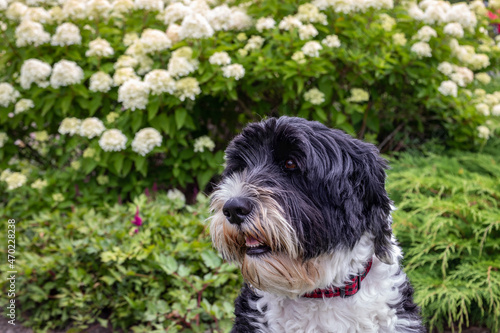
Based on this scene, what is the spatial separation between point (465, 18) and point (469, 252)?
7.59 feet

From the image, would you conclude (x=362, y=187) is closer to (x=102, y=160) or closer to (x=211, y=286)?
(x=211, y=286)

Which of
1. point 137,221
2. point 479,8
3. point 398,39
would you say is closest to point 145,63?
point 137,221

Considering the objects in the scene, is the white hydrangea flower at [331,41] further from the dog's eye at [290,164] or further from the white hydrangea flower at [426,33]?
the dog's eye at [290,164]

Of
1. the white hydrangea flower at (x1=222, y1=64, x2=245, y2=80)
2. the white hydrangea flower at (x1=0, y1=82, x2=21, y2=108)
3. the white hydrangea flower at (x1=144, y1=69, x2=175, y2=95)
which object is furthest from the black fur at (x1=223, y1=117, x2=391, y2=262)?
the white hydrangea flower at (x1=0, y1=82, x2=21, y2=108)

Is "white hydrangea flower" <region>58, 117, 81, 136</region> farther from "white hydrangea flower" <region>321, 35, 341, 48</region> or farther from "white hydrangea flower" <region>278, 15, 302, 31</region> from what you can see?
"white hydrangea flower" <region>321, 35, 341, 48</region>

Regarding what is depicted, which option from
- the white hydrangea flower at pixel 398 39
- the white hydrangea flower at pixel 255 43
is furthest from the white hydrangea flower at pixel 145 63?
the white hydrangea flower at pixel 398 39

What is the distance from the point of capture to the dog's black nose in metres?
1.61

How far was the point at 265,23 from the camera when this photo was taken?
387 cm

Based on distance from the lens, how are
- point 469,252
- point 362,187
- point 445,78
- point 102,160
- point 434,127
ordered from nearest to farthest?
point 362,187 → point 469,252 → point 102,160 → point 445,78 → point 434,127

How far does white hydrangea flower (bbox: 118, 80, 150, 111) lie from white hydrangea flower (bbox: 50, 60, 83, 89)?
46 cm

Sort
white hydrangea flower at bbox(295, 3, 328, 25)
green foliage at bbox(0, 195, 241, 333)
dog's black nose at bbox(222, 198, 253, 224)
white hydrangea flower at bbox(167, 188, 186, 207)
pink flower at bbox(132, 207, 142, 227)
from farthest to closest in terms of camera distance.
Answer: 1. white hydrangea flower at bbox(167, 188, 186, 207)
2. white hydrangea flower at bbox(295, 3, 328, 25)
3. pink flower at bbox(132, 207, 142, 227)
4. green foliage at bbox(0, 195, 241, 333)
5. dog's black nose at bbox(222, 198, 253, 224)

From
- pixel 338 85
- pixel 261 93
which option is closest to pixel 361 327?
pixel 338 85

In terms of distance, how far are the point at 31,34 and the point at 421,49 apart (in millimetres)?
3315

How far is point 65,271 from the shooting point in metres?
3.23
